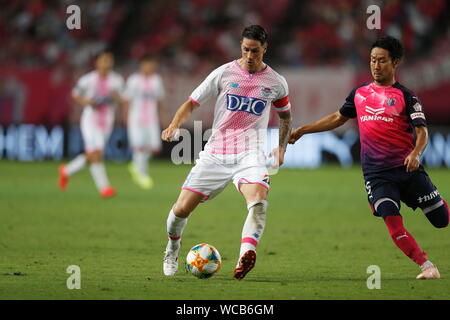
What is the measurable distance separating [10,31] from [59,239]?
1484 cm

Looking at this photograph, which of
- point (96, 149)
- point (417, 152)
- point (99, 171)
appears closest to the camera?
point (417, 152)

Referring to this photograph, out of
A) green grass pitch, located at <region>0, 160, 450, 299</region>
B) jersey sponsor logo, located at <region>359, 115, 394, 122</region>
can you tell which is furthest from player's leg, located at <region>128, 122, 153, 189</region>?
jersey sponsor logo, located at <region>359, 115, 394, 122</region>

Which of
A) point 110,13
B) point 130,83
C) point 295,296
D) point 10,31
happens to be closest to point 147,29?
point 110,13

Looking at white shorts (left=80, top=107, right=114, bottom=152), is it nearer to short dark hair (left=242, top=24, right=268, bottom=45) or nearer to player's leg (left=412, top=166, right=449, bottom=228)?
short dark hair (left=242, top=24, right=268, bottom=45)

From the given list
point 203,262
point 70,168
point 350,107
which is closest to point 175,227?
point 203,262

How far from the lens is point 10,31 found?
74.9 ft

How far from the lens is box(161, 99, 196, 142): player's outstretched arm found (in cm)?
655

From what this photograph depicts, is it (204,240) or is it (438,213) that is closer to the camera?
(438,213)

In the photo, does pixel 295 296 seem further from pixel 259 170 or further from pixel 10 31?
pixel 10 31

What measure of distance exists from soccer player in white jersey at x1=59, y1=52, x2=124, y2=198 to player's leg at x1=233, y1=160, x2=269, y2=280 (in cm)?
718

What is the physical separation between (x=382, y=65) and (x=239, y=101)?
3.96 ft

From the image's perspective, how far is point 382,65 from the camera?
683 centimetres

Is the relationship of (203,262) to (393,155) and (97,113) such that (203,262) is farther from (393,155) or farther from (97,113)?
(97,113)

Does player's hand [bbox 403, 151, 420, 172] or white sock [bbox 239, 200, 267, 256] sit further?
white sock [bbox 239, 200, 267, 256]
